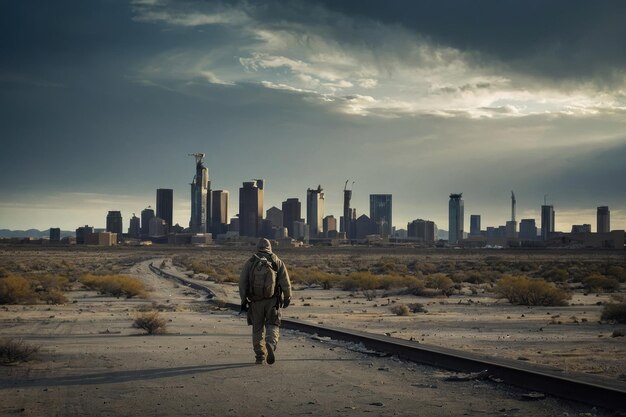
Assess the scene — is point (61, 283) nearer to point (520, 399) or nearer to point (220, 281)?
point (220, 281)

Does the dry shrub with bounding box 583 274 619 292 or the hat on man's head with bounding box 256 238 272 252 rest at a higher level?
the hat on man's head with bounding box 256 238 272 252

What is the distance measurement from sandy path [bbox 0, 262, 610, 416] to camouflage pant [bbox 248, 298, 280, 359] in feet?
1.64

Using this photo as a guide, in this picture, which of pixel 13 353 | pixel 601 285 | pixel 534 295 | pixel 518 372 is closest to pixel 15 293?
pixel 13 353

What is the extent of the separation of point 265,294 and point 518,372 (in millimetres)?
4159

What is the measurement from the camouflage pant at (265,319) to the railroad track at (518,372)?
8.51ft

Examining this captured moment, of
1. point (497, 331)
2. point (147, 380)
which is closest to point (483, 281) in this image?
point (497, 331)

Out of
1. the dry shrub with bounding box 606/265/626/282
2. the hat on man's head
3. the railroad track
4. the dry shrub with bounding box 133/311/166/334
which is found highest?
the hat on man's head

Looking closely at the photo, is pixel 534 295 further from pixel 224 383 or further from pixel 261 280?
pixel 224 383

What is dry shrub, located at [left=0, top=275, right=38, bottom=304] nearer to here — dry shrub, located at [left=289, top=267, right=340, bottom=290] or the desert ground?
the desert ground

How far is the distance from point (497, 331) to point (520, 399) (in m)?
10.3

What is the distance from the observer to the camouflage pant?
12266 mm

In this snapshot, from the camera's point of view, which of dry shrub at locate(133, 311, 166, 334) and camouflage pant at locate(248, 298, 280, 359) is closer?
camouflage pant at locate(248, 298, 280, 359)

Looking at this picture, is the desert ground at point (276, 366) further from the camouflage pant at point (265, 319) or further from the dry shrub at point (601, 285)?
the dry shrub at point (601, 285)

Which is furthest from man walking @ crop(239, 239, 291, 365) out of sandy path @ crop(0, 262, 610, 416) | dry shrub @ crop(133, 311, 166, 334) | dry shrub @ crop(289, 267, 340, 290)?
dry shrub @ crop(289, 267, 340, 290)
